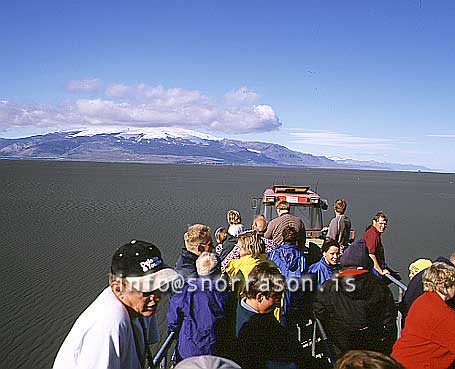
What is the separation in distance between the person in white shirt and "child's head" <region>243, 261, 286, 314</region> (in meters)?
1.03

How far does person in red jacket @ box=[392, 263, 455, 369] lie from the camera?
380 cm

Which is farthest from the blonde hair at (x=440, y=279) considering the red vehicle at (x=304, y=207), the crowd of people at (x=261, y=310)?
the red vehicle at (x=304, y=207)

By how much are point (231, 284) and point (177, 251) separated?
1051 centimetres

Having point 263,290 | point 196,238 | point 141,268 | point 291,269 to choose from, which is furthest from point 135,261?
point 291,269

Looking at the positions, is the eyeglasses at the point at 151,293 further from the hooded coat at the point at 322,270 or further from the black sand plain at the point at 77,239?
the black sand plain at the point at 77,239

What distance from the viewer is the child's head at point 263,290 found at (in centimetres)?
399

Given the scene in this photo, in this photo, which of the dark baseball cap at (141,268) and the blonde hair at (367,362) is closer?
the blonde hair at (367,362)

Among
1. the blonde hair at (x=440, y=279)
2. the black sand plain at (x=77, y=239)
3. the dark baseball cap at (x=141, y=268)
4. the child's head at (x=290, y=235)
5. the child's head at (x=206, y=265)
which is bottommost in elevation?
the black sand plain at (x=77, y=239)

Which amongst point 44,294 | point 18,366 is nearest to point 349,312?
point 18,366

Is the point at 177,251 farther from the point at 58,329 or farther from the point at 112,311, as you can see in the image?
the point at 112,311

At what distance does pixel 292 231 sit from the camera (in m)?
6.45

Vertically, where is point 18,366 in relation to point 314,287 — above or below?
below

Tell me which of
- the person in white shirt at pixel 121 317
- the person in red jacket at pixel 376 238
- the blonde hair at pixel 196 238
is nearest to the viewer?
the person in white shirt at pixel 121 317

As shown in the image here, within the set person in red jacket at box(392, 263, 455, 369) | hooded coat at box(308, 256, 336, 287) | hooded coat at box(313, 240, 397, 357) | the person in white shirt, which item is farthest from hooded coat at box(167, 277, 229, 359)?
hooded coat at box(308, 256, 336, 287)
